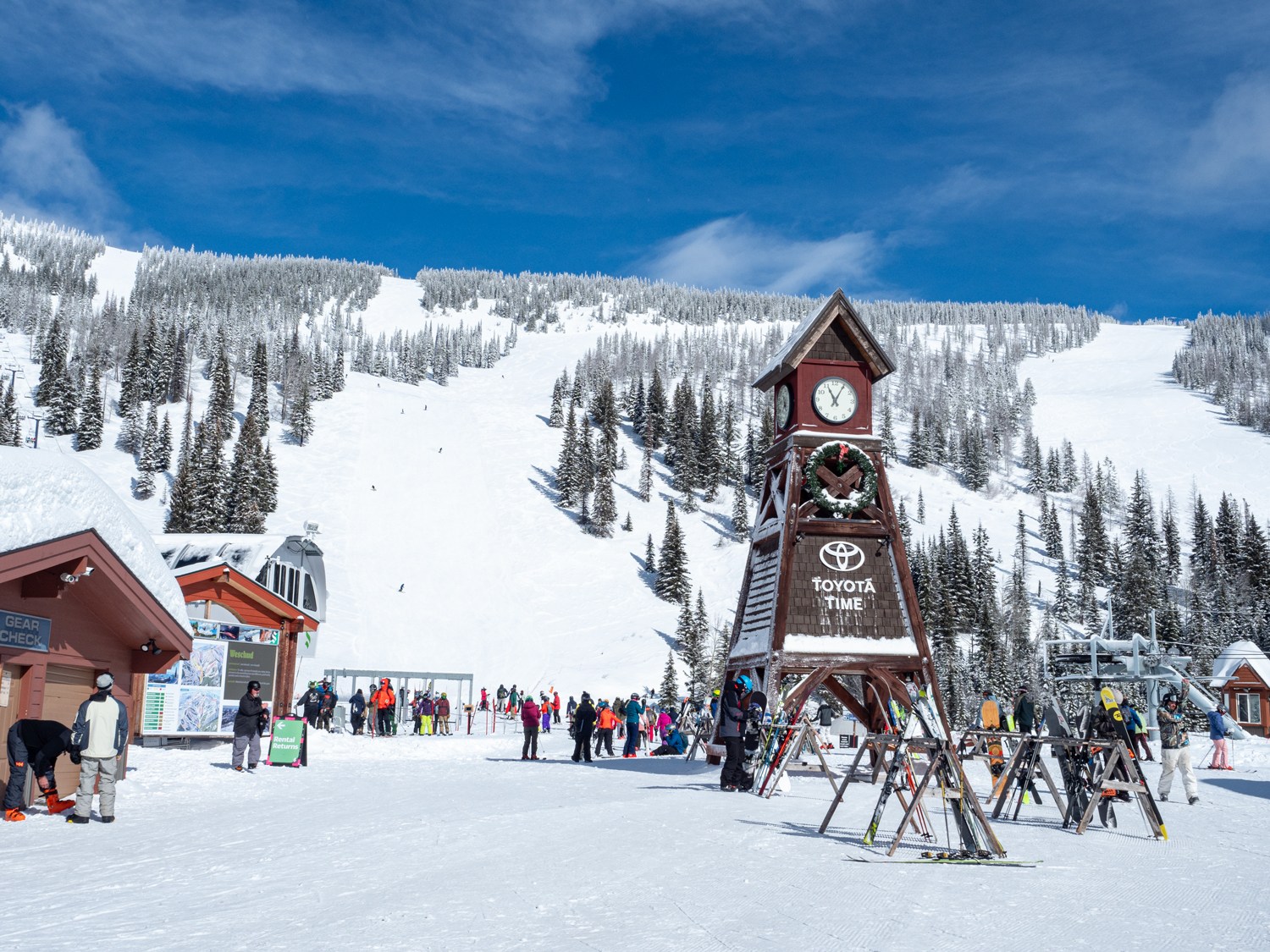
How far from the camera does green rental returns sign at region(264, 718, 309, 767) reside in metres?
20.6

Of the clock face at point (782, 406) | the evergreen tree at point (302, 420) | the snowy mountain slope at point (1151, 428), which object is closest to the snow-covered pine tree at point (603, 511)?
the evergreen tree at point (302, 420)

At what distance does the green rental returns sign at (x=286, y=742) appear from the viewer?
2062 centimetres

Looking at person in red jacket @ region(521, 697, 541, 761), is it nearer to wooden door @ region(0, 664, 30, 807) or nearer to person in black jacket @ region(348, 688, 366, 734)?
person in black jacket @ region(348, 688, 366, 734)

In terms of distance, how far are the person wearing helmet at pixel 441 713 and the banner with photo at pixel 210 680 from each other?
9.23 metres

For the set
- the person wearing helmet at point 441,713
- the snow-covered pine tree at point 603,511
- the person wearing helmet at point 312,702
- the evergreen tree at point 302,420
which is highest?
the evergreen tree at point 302,420

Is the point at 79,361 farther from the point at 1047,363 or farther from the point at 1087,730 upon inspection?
the point at 1047,363

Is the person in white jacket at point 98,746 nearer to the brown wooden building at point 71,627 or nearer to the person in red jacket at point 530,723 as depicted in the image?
the brown wooden building at point 71,627

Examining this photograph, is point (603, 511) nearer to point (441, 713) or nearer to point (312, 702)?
point (441, 713)

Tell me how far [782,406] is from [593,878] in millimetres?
15256

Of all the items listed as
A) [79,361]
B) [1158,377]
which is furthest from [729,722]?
[1158,377]

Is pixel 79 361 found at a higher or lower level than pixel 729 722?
higher

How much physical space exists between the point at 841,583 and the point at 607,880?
12.4m

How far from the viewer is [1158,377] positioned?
173 m

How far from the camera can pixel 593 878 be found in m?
8.39
